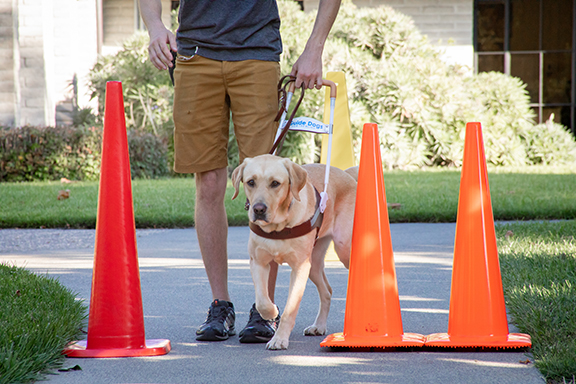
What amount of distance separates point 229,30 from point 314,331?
5.79 feet

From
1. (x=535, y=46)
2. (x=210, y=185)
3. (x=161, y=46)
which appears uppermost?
(x=535, y=46)

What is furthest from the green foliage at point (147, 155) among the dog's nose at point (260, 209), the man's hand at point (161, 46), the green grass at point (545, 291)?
the dog's nose at point (260, 209)

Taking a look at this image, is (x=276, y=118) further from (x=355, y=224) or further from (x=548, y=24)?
(x=548, y=24)

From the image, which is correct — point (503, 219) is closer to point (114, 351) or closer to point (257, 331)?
point (257, 331)

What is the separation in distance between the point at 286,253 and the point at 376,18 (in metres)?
12.5

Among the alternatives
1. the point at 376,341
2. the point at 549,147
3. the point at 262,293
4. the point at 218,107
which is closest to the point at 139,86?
the point at 549,147

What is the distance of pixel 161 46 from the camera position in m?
3.64

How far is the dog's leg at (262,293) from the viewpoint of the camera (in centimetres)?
346

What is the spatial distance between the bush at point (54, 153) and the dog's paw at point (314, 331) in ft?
30.8

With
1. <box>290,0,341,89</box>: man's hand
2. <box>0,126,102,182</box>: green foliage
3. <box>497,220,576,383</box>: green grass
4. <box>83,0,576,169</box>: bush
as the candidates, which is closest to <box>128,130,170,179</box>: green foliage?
<box>0,126,102,182</box>: green foliage

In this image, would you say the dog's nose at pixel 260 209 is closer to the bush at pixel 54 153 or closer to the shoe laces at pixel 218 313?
the shoe laces at pixel 218 313

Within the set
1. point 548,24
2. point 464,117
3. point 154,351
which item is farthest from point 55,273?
point 548,24

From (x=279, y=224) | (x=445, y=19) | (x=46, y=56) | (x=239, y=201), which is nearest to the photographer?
(x=279, y=224)

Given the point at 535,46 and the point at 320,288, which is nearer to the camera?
the point at 320,288
